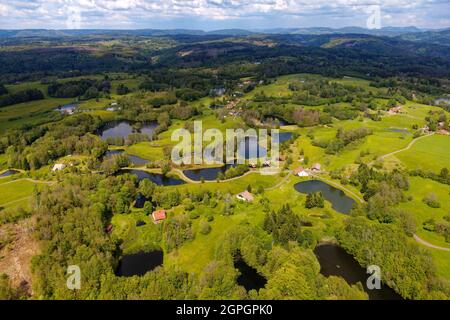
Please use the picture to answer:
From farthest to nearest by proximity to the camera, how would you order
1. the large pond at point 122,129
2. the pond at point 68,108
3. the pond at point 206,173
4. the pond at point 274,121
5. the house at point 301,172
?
1. the pond at point 68,108
2. the pond at point 274,121
3. the large pond at point 122,129
4. the pond at point 206,173
5. the house at point 301,172

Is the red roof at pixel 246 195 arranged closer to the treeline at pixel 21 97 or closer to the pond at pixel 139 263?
the pond at pixel 139 263

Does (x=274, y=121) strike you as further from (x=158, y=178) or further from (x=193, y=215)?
(x=193, y=215)

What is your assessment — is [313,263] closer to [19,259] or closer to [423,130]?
[19,259]

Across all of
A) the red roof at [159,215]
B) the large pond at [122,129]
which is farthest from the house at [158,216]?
the large pond at [122,129]

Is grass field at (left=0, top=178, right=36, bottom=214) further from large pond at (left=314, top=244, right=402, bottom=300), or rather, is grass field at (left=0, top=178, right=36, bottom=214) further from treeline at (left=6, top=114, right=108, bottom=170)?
large pond at (left=314, top=244, right=402, bottom=300)

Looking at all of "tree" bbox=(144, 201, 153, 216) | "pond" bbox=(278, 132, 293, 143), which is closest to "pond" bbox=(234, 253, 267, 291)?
"tree" bbox=(144, 201, 153, 216)

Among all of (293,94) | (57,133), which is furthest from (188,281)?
(293,94)

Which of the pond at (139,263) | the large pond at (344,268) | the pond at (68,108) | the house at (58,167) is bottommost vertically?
the large pond at (344,268)
